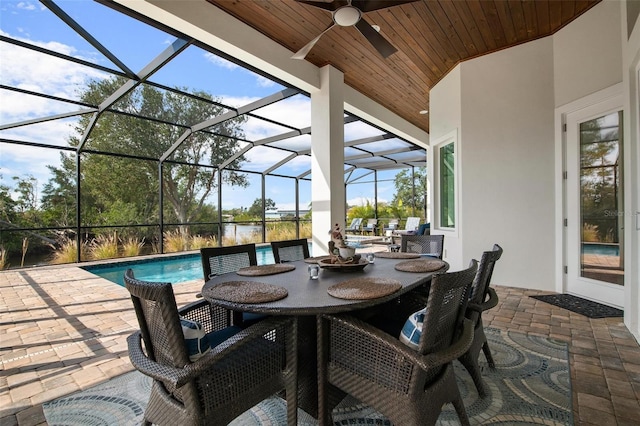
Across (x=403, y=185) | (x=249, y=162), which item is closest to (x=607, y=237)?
(x=249, y=162)

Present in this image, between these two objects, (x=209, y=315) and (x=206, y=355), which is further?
(x=209, y=315)

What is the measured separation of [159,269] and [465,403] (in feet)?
22.9

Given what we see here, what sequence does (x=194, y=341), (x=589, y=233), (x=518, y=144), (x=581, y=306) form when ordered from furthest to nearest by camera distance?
1. (x=518, y=144)
2. (x=589, y=233)
3. (x=581, y=306)
4. (x=194, y=341)

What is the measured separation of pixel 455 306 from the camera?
4.71 ft

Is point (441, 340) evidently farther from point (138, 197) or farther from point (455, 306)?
point (138, 197)

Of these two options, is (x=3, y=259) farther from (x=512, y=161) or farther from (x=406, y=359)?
(x=512, y=161)

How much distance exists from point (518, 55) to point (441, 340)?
4.67 meters

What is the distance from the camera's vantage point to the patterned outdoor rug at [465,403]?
168 centimetres

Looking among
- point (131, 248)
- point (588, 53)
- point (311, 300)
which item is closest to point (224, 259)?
point (311, 300)

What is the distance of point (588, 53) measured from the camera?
3.71m

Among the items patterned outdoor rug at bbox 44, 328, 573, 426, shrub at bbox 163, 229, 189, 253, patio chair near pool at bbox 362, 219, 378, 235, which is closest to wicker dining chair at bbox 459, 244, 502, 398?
patterned outdoor rug at bbox 44, 328, 573, 426

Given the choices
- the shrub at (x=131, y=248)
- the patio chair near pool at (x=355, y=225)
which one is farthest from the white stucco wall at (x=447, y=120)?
the patio chair near pool at (x=355, y=225)

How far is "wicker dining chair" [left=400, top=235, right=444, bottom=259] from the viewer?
3.12 meters

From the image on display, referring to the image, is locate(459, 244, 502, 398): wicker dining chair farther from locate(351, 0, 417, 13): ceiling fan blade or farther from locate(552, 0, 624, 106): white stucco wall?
locate(552, 0, 624, 106): white stucco wall
